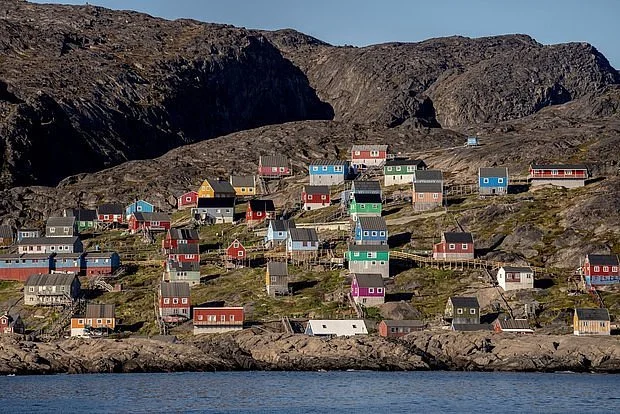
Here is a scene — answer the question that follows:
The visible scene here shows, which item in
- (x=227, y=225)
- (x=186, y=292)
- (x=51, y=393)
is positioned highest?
(x=227, y=225)

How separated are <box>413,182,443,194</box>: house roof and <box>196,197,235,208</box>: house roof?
30.7 metres

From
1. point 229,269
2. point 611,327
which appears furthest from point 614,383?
point 229,269

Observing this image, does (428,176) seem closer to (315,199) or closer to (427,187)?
(427,187)

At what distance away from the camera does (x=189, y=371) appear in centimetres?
12512

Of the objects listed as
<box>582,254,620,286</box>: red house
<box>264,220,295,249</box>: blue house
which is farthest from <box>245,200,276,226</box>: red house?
<box>582,254,620,286</box>: red house

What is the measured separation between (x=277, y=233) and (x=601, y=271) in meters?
47.0

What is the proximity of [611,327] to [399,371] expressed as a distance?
75.1 ft

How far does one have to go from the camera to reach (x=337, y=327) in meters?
132

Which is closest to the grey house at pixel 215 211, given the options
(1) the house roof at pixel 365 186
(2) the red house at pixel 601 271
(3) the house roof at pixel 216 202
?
(3) the house roof at pixel 216 202

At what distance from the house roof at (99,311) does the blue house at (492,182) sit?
208ft

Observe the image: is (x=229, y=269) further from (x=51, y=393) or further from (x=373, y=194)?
(x=51, y=393)

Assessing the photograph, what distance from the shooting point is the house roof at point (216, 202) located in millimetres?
195625

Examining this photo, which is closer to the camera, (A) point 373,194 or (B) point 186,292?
(B) point 186,292

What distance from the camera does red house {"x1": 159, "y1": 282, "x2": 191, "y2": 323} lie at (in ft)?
466
